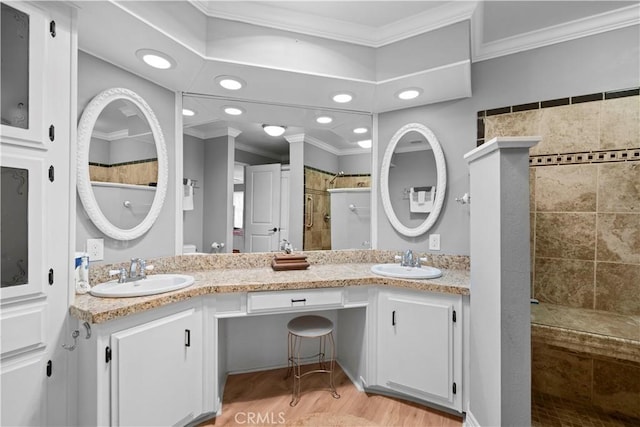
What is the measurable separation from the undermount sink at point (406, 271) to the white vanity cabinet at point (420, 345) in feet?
0.37

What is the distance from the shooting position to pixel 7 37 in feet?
4.14

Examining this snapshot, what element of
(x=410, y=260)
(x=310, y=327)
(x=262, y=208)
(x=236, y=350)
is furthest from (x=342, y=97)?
(x=236, y=350)

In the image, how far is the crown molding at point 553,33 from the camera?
1.85 m

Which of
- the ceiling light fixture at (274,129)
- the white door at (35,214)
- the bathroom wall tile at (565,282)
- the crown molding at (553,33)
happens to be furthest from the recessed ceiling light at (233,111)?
the bathroom wall tile at (565,282)

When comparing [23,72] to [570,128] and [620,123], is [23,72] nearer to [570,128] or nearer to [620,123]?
[570,128]

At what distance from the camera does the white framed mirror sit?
173cm

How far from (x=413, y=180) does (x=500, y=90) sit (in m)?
0.88

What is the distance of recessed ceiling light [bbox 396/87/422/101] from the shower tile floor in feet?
7.39

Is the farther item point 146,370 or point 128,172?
point 128,172

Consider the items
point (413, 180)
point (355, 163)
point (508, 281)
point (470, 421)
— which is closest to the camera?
point (508, 281)

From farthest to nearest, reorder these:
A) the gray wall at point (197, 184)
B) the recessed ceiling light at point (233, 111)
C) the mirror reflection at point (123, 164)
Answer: the recessed ceiling light at point (233, 111) < the gray wall at point (197, 184) < the mirror reflection at point (123, 164)

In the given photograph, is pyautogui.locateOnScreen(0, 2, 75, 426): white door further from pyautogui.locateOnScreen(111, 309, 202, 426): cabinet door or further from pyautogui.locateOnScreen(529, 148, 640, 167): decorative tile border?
pyautogui.locateOnScreen(529, 148, 640, 167): decorative tile border

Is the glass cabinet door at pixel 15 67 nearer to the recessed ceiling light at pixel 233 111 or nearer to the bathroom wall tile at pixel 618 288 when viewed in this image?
the recessed ceiling light at pixel 233 111

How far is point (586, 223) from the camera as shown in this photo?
1927mm
